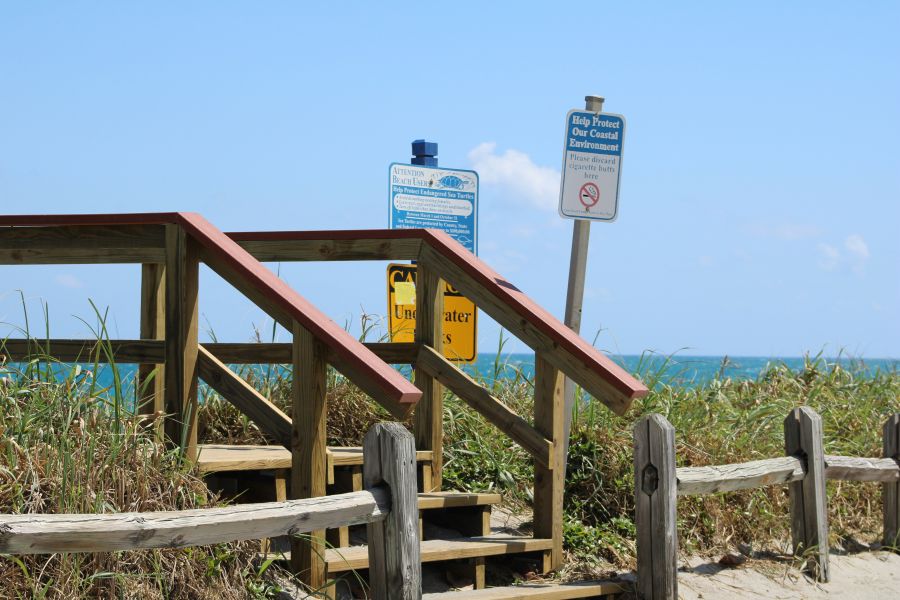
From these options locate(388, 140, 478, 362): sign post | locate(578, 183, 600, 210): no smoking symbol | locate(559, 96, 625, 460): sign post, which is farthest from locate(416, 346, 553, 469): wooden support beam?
locate(578, 183, 600, 210): no smoking symbol

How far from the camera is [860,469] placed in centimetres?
745

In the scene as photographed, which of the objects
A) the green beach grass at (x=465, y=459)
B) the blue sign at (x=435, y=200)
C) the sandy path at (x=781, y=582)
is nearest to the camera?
the green beach grass at (x=465, y=459)

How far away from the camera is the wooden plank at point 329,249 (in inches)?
255

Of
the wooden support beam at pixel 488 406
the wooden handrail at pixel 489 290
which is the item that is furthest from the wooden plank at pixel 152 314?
the wooden support beam at pixel 488 406

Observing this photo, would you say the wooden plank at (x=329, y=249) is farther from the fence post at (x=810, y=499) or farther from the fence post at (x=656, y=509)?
the fence post at (x=810, y=499)

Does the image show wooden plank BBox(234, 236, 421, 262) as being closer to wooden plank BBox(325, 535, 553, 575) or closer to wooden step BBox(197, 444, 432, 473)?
wooden step BBox(197, 444, 432, 473)

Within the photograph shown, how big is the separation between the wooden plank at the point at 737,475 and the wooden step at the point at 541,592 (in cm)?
64

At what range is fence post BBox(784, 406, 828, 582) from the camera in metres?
6.84

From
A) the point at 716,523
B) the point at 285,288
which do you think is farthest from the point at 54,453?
the point at 716,523

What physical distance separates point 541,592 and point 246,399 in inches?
69.3

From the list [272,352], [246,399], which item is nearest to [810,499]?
[272,352]

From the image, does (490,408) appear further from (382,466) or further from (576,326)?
(382,466)

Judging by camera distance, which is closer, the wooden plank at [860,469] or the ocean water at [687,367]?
the wooden plank at [860,469]

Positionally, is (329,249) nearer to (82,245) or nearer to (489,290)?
(489,290)
